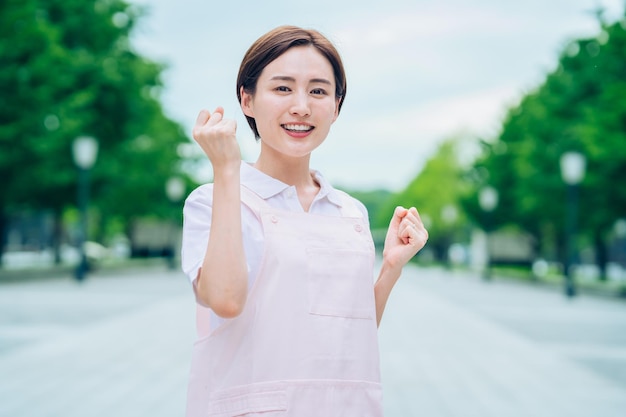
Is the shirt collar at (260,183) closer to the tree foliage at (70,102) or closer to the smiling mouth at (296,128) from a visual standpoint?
the smiling mouth at (296,128)

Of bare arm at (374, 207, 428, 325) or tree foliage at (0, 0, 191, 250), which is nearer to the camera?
bare arm at (374, 207, 428, 325)

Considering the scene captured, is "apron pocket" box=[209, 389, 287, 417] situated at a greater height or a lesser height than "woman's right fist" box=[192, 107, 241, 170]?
lesser

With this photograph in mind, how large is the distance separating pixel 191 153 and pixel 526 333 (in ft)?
87.8

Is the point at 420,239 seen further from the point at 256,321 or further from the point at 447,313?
the point at 447,313

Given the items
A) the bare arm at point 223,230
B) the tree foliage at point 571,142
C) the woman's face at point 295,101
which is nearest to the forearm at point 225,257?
the bare arm at point 223,230

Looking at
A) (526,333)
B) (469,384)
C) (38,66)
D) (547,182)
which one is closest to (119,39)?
(38,66)

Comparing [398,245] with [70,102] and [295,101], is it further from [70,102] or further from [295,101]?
[70,102]

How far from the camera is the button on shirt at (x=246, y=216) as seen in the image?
146 centimetres

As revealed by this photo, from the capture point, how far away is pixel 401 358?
809 centimetres

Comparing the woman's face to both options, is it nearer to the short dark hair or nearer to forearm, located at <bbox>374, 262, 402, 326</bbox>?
the short dark hair

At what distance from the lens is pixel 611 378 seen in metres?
7.33

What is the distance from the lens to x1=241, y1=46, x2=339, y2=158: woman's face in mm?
1552

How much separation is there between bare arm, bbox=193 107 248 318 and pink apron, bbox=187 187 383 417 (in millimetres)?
99

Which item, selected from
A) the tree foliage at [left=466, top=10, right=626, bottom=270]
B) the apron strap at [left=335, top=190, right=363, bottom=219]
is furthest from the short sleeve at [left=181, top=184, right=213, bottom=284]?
the tree foliage at [left=466, top=10, right=626, bottom=270]
